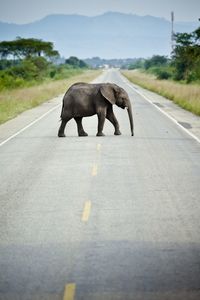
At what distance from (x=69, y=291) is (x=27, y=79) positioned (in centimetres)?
7805

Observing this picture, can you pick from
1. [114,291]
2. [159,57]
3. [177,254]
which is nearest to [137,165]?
[177,254]

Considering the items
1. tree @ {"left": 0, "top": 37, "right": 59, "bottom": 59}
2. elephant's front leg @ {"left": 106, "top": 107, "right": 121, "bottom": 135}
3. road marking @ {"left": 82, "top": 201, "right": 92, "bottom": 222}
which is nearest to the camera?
road marking @ {"left": 82, "top": 201, "right": 92, "bottom": 222}

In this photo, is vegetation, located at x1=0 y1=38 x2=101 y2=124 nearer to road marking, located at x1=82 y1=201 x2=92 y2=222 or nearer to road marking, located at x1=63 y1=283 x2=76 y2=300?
road marking, located at x1=82 y1=201 x2=92 y2=222

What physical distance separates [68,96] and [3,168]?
6050 millimetres

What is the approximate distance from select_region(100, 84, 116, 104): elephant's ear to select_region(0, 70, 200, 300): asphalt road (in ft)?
7.23

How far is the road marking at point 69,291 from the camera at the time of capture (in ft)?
22.6

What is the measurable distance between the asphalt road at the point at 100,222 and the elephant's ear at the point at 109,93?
86.8 inches

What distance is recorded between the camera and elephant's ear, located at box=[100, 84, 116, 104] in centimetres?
2053

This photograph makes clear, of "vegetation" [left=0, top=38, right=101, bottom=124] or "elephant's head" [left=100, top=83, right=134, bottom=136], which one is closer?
"elephant's head" [left=100, top=83, right=134, bottom=136]

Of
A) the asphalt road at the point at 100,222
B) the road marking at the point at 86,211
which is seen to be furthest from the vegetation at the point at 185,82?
the road marking at the point at 86,211

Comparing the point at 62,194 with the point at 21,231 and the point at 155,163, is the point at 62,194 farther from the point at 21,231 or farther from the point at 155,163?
the point at 155,163

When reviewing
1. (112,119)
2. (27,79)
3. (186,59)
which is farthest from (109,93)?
(27,79)

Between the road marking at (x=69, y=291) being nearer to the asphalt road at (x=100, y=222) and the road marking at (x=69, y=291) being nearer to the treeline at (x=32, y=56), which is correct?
the asphalt road at (x=100, y=222)

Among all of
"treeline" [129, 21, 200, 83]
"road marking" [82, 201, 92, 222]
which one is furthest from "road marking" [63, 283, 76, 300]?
"treeline" [129, 21, 200, 83]
